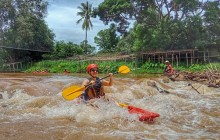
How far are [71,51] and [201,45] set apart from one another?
691 inches

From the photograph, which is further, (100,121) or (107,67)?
(107,67)

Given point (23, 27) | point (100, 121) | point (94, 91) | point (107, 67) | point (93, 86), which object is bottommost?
point (107, 67)

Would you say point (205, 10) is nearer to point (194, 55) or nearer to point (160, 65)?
point (194, 55)

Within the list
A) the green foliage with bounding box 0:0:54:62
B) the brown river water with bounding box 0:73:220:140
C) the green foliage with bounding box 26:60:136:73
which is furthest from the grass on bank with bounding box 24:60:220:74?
the brown river water with bounding box 0:73:220:140

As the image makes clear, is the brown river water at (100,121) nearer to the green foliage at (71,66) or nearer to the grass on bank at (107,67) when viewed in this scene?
the grass on bank at (107,67)

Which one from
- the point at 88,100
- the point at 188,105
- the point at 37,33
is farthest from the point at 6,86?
the point at 37,33

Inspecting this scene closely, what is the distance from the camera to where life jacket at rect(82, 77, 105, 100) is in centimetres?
693

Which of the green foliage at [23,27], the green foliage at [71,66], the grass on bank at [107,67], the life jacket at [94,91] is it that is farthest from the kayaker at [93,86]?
the green foliage at [23,27]

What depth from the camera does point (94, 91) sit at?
6965 mm

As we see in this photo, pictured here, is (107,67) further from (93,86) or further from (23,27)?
(93,86)

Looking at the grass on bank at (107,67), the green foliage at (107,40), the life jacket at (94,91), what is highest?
the green foliage at (107,40)

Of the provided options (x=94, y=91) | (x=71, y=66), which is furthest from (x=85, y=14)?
(x=94, y=91)

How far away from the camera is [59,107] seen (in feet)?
25.3

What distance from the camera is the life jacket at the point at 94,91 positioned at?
6934 mm
